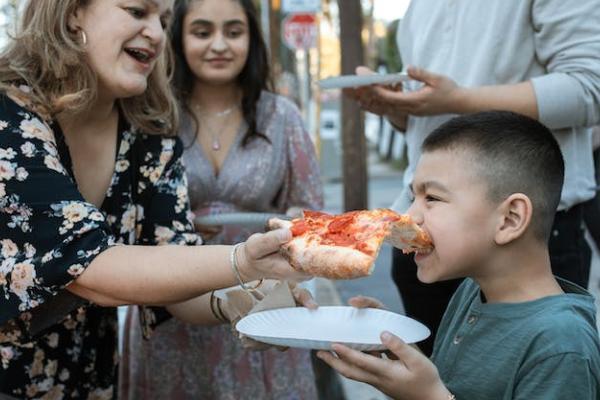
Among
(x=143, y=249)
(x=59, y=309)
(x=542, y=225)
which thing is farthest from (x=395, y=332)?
(x=59, y=309)

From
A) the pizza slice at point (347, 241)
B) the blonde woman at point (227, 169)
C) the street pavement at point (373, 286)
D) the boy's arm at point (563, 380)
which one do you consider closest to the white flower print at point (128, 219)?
the blonde woman at point (227, 169)

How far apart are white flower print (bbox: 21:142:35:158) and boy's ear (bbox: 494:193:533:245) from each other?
1.32 metres

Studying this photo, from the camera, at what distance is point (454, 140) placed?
209 centimetres

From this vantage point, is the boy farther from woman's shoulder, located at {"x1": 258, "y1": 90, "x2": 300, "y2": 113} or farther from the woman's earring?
woman's shoulder, located at {"x1": 258, "y1": 90, "x2": 300, "y2": 113}

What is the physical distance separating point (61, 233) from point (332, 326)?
807 mm

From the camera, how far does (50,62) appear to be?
7.88ft

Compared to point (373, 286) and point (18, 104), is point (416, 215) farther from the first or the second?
point (373, 286)

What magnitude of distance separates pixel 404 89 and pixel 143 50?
0.98 metres

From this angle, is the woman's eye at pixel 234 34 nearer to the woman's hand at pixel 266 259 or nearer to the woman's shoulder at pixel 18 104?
the woman's shoulder at pixel 18 104

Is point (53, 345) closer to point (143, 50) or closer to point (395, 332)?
point (143, 50)

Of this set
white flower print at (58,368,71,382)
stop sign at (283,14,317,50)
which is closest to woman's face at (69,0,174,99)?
white flower print at (58,368,71,382)

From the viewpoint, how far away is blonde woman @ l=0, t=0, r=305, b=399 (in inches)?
86.4

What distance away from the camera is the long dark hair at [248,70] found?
12.3 ft

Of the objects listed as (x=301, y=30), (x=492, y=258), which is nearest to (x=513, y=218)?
(x=492, y=258)
